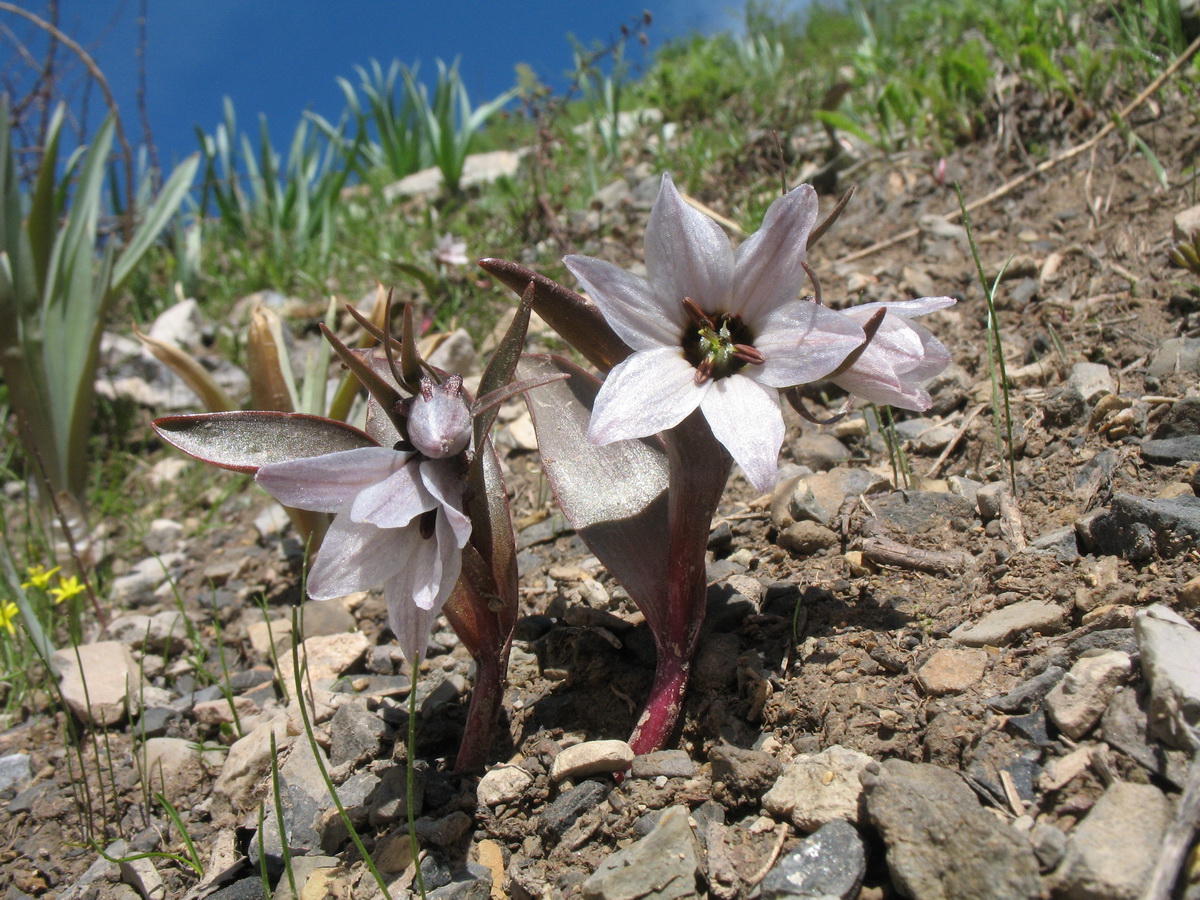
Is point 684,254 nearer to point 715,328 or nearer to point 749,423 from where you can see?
point 715,328

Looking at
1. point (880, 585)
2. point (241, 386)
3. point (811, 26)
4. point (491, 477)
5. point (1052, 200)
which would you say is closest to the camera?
point (491, 477)

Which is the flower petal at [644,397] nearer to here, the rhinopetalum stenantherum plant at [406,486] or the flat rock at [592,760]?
the rhinopetalum stenantherum plant at [406,486]

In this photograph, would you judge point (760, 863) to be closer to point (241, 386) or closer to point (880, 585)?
point (880, 585)

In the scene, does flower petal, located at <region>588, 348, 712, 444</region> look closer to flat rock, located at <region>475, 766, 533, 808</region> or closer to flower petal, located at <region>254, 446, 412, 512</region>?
Answer: flower petal, located at <region>254, 446, 412, 512</region>

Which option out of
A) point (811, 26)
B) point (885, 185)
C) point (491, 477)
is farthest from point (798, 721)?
point (811, 26)

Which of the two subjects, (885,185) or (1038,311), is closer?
(1038,311)

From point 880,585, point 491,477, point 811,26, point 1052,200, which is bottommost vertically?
point 880,585
